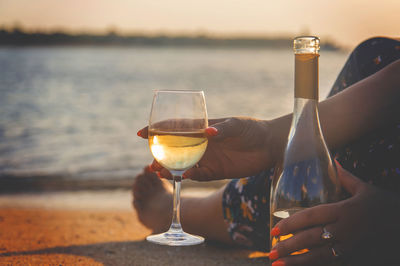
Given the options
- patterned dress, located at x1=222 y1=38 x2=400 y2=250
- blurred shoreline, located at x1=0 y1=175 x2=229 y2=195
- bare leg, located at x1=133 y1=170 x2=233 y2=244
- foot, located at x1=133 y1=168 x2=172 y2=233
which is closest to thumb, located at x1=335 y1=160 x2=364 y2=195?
patterned dress, located at x1=222 y1=38 x2=400 y2=250

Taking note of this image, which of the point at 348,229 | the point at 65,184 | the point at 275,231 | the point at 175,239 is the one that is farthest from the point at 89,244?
the point at 65,184

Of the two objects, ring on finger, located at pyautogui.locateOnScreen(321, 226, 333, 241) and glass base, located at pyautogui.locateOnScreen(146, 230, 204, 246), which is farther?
glass base, located at pyautogui.locateOnScreen(146, 230, 204, 246)

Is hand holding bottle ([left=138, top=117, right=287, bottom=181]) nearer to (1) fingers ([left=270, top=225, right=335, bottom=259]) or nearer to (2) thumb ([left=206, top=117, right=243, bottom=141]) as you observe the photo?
(2) thumb ([left=206, top=117, right=243, bottom=141])

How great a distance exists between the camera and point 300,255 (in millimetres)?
1542

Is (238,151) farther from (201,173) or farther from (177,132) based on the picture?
(177,132)

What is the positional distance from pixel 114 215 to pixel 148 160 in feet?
14.6

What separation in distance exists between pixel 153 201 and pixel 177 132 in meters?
1.86

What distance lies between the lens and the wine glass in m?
1.82

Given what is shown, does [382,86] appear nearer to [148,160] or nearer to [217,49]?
[148,160]

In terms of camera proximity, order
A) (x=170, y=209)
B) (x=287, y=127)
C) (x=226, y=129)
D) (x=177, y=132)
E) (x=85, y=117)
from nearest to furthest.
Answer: (x=177, y=132), (x=226, y=129), (x=287, y=127), (x=170, y=209), (x=85, y=117)

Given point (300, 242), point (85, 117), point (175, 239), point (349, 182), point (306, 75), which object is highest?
point (306, 75)

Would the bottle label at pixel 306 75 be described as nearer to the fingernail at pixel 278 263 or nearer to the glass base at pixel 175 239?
the fingernail at pixel 278 263

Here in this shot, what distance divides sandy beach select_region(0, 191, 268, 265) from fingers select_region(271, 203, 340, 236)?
49.1 inches

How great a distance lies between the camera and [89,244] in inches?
125
